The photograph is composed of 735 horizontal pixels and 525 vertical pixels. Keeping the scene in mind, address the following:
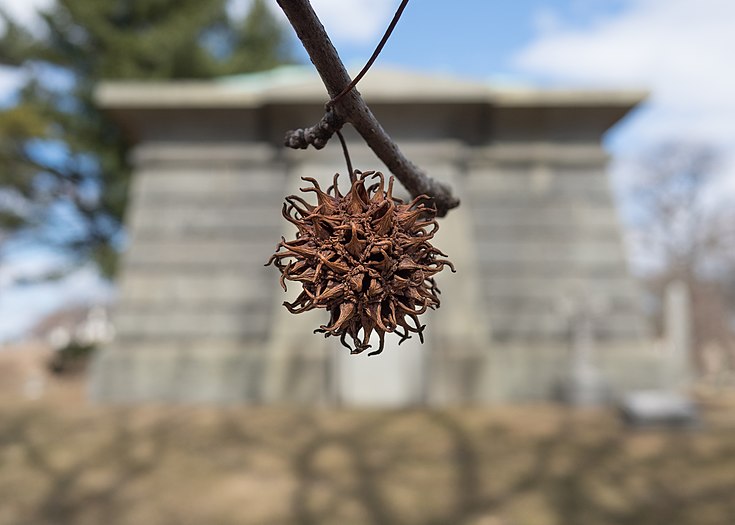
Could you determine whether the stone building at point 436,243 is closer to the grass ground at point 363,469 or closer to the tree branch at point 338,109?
the grass ground at point 363,469

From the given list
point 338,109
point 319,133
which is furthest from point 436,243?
point 338,109

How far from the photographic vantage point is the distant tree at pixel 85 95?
17.1m

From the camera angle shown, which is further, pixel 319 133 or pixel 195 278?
pixel 195 278

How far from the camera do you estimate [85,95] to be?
17.4 m

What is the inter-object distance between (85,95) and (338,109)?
1857 cm

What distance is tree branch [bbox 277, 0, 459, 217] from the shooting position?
1.36 metres

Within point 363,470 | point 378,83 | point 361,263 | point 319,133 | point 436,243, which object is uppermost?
point 378,83

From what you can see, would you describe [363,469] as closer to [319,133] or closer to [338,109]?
[319,133]

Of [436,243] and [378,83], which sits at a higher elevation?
[378,83]

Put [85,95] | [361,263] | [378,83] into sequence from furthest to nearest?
1. [85,95]
2. [378,83]
3. [361,263]

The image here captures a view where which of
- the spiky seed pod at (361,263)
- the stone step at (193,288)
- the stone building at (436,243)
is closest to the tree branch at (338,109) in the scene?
the spiky seed pod at (361,263)

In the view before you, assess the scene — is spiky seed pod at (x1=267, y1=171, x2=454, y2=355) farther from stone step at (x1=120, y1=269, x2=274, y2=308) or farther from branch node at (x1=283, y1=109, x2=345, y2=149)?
stone step at (x1=120, y1=269, x2=274, y2=308)

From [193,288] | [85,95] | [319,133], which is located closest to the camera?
[319,133]

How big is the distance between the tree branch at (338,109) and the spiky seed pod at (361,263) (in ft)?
0.56
